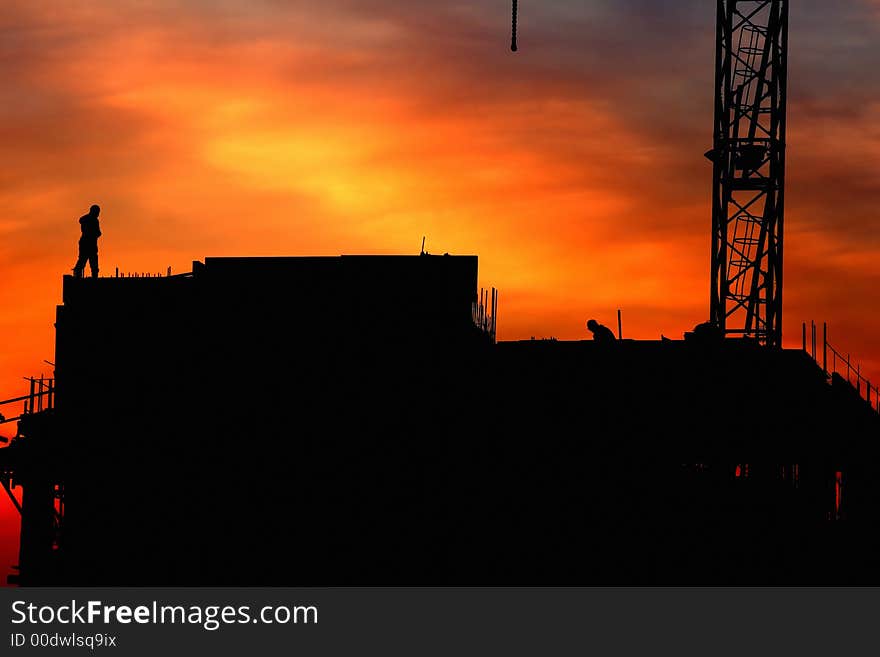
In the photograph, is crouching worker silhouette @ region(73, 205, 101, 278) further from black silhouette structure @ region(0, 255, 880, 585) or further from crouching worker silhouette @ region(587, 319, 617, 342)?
crouching worker silhouette @ region(587, 319, 617, 342)

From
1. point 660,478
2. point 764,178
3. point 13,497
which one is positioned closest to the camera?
point 660,478

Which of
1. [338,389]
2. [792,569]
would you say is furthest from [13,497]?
[792,569]

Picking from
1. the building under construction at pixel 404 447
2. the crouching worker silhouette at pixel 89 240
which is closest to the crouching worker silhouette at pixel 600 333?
the building under construction at pixel 404 447

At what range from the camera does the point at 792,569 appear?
55.2m

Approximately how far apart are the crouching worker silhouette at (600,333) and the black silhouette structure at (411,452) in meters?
0.48

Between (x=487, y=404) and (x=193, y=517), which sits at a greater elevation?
(x=487, y=404)

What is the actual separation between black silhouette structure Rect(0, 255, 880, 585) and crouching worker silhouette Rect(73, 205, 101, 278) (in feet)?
11.0

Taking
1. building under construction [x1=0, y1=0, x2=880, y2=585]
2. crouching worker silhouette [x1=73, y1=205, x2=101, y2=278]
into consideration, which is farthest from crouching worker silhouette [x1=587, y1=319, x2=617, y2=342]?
crouching worker silhouette [x1=73, y1=205, x2=101, y2=278]

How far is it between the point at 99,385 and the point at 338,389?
339 inches

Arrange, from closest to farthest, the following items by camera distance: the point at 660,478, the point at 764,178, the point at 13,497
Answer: the point at 660,478 < the point at 13,497 < the point at 764,178

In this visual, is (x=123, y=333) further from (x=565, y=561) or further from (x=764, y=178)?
(x=764, y=178)

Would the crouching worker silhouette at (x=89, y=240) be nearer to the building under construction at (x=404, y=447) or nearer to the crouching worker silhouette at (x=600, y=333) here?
the building under construction at (x=404, y=447)

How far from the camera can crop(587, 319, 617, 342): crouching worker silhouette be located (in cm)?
5700

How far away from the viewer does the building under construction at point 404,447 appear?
54719 mm
